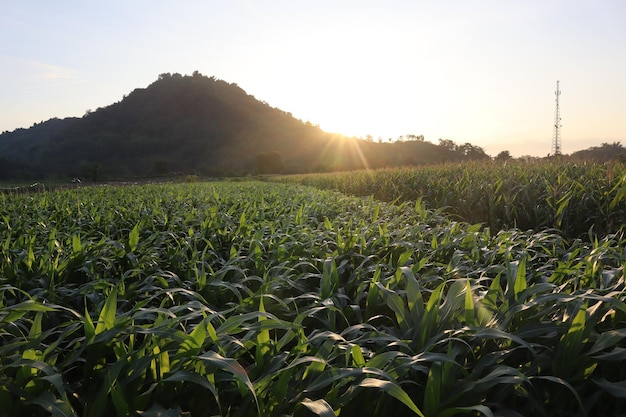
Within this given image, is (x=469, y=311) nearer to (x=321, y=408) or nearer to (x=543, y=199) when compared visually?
(x=321, y=408)

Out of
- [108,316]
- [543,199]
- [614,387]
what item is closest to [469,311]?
[614,387]

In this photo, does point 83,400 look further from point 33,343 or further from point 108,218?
point 108,218

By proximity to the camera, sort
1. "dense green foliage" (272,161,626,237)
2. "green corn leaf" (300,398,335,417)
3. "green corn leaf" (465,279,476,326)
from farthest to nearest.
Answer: "dense green foliage" (272,161,626,237) → "green corn leaf" (465,279,476,326) → "green corn leaf" (300,398,335,417)

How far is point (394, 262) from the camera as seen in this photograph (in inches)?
106

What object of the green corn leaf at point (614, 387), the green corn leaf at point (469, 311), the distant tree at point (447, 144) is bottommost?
the green corn leaf at point (614, 387)

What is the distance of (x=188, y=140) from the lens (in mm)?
76000

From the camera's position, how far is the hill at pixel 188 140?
64.5m

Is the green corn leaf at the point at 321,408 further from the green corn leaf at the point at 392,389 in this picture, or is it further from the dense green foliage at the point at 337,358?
the green corn leaf at the point at 392,389

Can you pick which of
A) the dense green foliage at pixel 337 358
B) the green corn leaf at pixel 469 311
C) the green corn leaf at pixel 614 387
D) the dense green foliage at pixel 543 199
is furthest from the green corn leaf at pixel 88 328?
the dense green foliage at pixel 543 199

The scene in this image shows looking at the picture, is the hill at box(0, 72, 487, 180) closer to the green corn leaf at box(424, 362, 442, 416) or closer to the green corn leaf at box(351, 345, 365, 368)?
the green corn leaf at box(351, 345, 365, 368)

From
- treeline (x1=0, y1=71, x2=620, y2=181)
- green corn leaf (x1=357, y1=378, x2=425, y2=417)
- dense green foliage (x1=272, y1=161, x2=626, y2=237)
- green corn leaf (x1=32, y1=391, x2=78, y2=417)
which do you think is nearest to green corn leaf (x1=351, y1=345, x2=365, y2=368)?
green corn leaf (x1=357, y1=378, x2=425, y2=417)

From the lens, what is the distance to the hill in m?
64.5

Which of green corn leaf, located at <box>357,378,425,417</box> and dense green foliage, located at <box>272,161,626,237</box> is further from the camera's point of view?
dense green foliage, located at <box>272,161,626,237</box>

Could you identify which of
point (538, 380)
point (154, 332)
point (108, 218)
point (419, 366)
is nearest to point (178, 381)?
point (154, 332)
